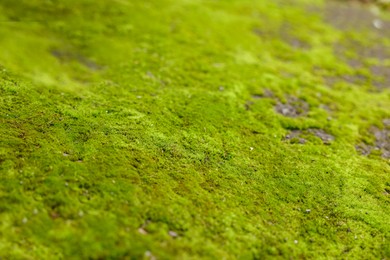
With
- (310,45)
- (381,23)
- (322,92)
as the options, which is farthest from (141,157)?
(381,23)

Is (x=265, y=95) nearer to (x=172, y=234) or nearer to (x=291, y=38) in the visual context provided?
(x=291, y=38)

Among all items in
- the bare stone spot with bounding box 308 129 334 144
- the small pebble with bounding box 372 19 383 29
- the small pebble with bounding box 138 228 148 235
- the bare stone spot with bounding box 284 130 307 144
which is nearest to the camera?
the small pebble with bounding box 138 228 148 235

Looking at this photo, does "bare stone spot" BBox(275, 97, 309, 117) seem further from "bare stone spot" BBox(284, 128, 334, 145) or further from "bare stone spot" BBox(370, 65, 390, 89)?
"bare stone spot" BBox(370, 65, 390, 89)

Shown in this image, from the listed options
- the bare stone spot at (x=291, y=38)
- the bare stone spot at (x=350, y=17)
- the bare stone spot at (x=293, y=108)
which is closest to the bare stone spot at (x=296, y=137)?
the bare stone spot at (x=293, y=108)

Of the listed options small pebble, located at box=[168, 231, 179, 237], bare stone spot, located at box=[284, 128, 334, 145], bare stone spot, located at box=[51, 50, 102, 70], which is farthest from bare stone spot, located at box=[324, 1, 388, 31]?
small pebble, located at box=[168, 231, 179, 237]

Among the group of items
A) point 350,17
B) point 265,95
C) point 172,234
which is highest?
point 350,17

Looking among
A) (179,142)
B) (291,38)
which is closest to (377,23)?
(291,38)

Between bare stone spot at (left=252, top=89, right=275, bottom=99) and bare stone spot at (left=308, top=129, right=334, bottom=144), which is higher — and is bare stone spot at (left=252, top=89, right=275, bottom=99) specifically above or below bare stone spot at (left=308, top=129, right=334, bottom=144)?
above
